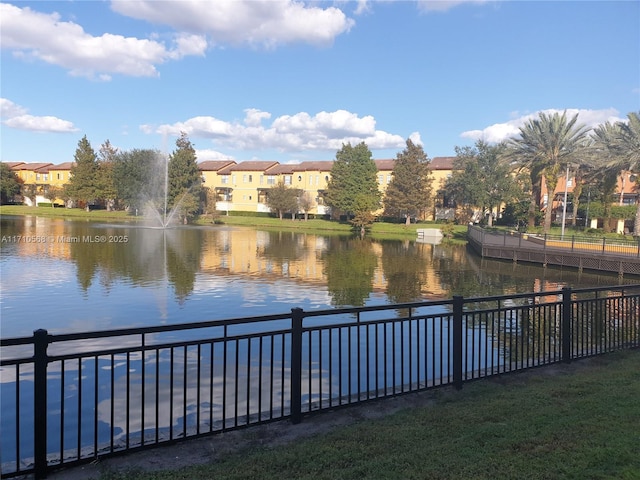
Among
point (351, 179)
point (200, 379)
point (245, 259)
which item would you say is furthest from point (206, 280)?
point (351, 179)

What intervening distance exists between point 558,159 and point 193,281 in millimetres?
38599

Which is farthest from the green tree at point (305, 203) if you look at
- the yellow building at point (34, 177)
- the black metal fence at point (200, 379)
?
the black metal fence at point (200, 379)

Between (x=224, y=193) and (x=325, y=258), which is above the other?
(x=224, y=193)

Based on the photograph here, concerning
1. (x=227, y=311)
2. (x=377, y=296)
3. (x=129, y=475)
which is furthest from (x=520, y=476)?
(x=377, y=296)

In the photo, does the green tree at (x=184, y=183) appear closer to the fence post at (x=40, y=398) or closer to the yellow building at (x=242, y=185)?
the yellow building at (x=242, y=185)

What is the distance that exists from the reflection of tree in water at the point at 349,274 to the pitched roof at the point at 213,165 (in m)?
64.8

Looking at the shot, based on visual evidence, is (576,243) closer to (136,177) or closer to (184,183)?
(184,183)

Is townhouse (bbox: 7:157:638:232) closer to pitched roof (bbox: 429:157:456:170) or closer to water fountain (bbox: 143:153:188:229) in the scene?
pitched roof (bbox: 429:157:456:170)

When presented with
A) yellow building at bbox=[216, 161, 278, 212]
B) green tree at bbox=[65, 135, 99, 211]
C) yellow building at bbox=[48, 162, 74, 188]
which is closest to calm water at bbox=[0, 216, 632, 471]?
green tree at bbox=[65, 135, 99, 211]

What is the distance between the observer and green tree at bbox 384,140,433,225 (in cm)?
7350

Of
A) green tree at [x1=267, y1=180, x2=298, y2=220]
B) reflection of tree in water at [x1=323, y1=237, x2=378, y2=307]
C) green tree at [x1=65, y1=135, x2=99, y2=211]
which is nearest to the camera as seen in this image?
reflection of tree in water at [x1=323, y1=237, x2=378, y2=307]

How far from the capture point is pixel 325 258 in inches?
1316

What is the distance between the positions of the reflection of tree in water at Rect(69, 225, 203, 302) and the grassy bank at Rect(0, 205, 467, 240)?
105 ft

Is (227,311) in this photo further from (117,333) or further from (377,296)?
(117,333)
